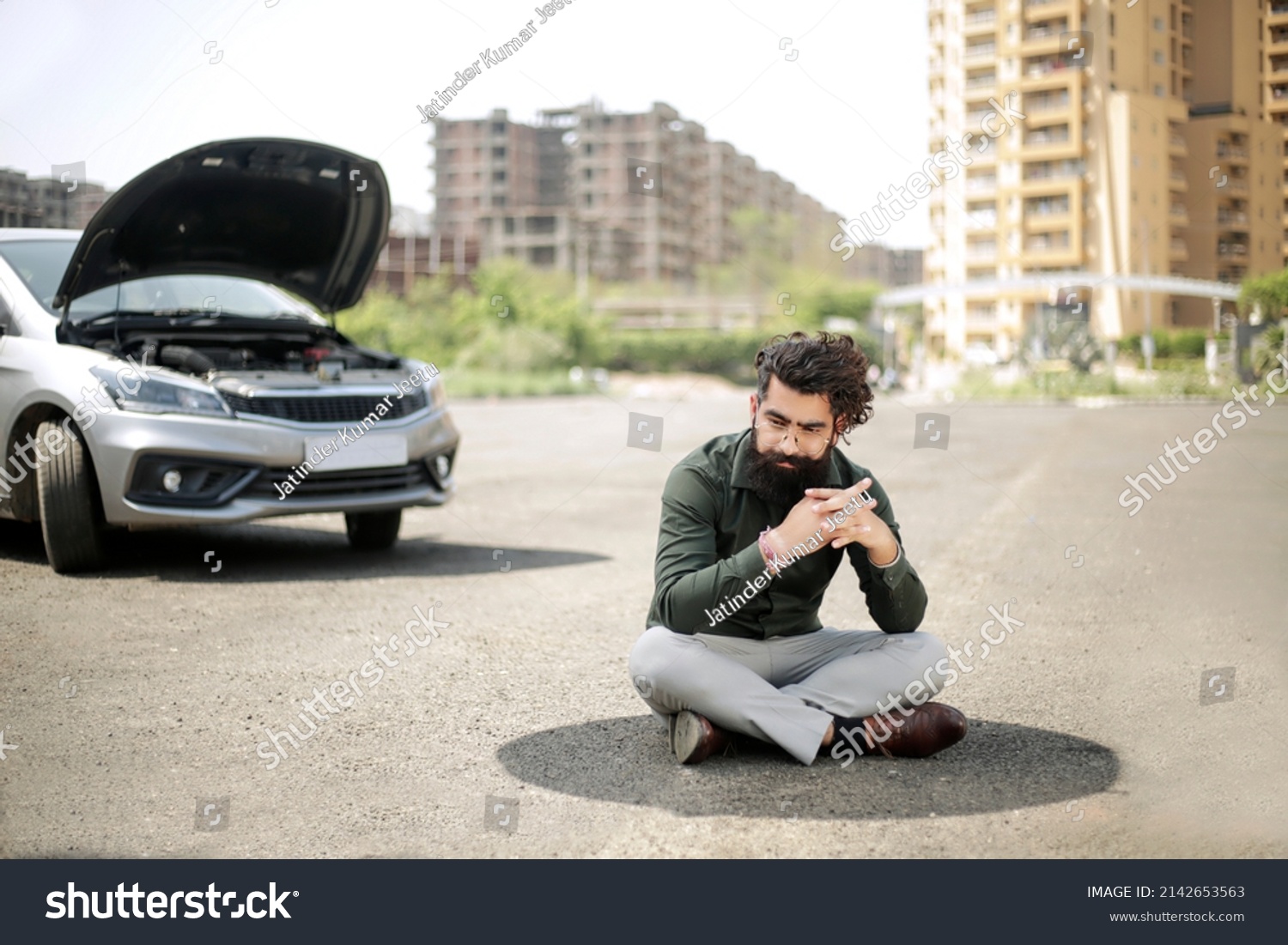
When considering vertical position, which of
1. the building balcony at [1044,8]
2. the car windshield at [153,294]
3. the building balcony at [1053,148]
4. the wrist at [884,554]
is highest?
the building balcony at [1044,8]

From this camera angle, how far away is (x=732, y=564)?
9.28 feet

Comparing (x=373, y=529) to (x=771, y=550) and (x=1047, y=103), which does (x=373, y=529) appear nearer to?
(x=1047, y=103)

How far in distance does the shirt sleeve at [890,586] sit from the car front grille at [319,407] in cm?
337

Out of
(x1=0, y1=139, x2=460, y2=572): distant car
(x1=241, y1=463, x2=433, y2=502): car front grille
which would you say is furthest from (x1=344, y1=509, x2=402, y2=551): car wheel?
(x1=241, y1=463, x2=433, y2=502): car front grille

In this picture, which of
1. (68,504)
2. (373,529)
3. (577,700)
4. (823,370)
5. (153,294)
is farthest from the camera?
(373,529)

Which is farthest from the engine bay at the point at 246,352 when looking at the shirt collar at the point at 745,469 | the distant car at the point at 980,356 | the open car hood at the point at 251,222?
the shirt collar at the point at 745,469

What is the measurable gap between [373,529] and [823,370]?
412cm

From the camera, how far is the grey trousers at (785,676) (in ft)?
9.73

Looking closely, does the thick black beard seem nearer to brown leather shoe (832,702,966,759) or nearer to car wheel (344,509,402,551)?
brown leather shoe (832,702,966,759)

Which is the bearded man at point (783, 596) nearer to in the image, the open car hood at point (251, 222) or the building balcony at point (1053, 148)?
the building balcony at point (1053, 148)

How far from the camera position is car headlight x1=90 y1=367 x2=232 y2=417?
17.4 ft

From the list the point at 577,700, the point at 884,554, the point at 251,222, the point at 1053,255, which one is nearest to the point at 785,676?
the point at 884,554

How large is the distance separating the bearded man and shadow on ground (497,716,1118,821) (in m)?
0.07

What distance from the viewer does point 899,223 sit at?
5965 mm
